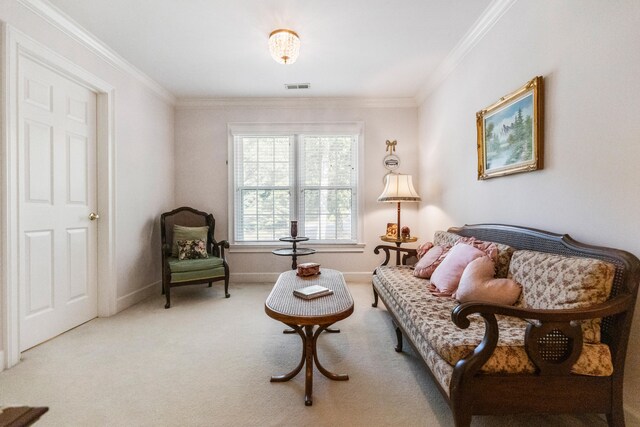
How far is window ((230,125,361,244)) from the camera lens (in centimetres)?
425

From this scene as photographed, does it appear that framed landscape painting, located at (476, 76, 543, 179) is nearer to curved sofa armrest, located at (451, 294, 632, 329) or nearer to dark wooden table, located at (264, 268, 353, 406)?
curved sofa armrest, located at (451, 294, 632, 329)

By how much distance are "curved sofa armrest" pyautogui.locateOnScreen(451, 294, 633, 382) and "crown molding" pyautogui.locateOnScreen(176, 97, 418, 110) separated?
3.55 metres

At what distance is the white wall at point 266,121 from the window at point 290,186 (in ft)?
0.67

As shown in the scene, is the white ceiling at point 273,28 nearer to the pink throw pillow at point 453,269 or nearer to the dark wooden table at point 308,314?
the pink throw pillow at point 453,269

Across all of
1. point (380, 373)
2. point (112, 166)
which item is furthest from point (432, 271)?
point (112, 166)

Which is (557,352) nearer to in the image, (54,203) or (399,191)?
(399,191)

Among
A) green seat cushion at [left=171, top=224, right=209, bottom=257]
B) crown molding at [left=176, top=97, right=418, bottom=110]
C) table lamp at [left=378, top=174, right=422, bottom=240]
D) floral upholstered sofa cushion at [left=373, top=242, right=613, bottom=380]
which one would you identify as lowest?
floral upholstered sofa cushion at [left=373, top=242, right=613, bottom=380]

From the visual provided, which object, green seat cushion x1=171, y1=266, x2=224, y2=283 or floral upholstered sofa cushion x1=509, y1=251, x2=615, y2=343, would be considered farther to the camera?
green seat cushion x1=171, y1=266, x2=224, y2=283

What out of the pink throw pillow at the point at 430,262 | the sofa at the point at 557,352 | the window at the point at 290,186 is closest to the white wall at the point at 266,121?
the window at the point at 290,186

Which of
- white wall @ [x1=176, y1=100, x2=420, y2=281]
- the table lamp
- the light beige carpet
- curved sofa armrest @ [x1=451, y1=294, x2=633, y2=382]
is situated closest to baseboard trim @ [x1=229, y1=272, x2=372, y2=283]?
white wall @ [x1=176, y1=100, x2=420, y2=281]

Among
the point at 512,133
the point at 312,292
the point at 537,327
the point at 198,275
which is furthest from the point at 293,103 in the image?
the point at 537,327

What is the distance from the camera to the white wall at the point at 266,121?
422 centimetres

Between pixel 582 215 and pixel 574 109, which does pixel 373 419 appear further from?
pixel 574 109

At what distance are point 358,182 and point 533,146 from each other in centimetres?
245
